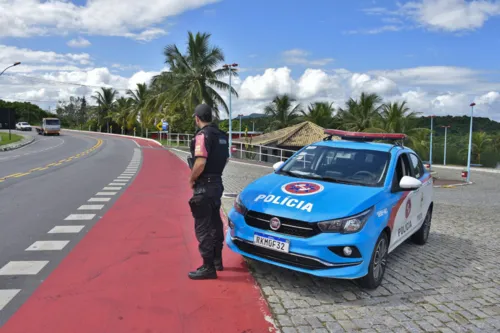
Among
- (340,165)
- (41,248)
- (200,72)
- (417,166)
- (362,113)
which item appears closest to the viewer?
(340,165)

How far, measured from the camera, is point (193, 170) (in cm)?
436

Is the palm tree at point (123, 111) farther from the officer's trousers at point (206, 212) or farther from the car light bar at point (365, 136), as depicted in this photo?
the officer's trousers at point (206, 212)

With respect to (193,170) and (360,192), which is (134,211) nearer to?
(193,170)

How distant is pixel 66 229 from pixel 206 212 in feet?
11.1

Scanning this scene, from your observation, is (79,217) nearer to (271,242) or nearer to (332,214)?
(271,242)

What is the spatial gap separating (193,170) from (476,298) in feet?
11.1

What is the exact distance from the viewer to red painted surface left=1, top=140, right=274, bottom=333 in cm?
352

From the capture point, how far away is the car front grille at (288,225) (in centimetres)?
410

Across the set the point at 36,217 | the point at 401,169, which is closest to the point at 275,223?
the point at 401,169

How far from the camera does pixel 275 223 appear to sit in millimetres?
4246

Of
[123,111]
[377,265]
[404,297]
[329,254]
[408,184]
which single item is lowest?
[404,297]

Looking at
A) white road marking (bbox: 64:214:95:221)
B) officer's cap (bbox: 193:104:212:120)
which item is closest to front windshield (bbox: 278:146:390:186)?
officer's cap (bbox: 193:104:212:120)

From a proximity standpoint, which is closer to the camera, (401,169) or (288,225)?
(288,225)

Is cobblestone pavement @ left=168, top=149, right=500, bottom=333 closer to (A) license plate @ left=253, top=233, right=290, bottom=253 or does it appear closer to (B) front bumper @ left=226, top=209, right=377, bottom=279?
(B) front bumper @ left=226, top=209, right=377, bottom=279
